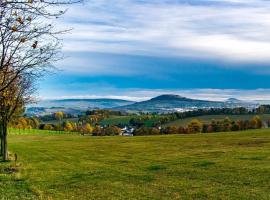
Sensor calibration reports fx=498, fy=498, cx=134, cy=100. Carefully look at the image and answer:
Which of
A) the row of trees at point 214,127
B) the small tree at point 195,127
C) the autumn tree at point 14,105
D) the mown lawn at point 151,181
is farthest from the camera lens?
the small tree at point 195,127

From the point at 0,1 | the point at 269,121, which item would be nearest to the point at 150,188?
the point at 0,1

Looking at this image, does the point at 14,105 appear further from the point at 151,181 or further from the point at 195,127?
the point at 195,127

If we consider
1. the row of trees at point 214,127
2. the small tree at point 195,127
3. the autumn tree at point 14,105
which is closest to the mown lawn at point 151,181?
the autumn tree at point 14,105

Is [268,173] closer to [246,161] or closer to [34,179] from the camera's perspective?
[246,161]

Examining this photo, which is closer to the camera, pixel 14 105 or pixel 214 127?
pixel 14 105

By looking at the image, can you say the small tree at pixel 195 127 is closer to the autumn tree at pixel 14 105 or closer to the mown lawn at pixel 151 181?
the autumn tree at pixel 14 105

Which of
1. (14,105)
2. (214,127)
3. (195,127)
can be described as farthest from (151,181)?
(195,127)

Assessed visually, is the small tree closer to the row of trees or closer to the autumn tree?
the row of trees

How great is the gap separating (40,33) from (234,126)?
138 m

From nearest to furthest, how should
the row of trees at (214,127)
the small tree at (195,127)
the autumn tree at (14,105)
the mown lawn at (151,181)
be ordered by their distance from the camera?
the mown lawn at (151,181) → the autumn tree at (14,105) → the row of trees at (214,127) → the small tree at (195,127)

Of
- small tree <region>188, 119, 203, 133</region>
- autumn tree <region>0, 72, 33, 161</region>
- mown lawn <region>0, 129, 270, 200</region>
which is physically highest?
autumn tree <region>0, 72, 33, 161</region>

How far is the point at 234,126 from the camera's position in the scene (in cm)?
15062

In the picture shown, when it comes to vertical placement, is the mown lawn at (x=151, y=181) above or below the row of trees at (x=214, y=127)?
below

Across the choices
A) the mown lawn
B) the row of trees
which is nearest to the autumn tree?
the mown lawn
